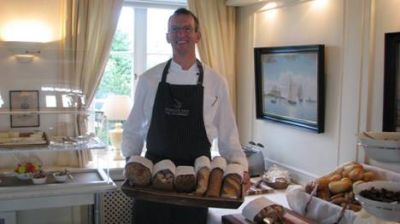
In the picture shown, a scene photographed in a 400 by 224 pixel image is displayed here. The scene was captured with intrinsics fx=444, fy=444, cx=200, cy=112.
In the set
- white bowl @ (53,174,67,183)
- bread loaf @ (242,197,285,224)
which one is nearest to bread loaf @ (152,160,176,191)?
bread loaf @ (242,197,285,224)

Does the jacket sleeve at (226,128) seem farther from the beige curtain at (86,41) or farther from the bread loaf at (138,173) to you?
the beige curtain at (86,41)

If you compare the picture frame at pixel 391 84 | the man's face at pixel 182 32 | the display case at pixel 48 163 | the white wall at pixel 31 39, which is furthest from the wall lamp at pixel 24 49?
the picture frame at pixel 391 84

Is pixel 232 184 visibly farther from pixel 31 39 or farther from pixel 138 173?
pixel 31 39

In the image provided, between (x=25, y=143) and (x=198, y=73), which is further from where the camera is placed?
(x=25, y=143)

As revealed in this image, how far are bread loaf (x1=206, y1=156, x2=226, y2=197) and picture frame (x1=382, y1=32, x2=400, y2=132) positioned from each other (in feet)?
3.18

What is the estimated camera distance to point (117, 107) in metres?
3.21

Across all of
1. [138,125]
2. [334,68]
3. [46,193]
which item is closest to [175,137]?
[138,125]

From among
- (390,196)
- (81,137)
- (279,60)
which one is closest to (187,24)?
(390,196)

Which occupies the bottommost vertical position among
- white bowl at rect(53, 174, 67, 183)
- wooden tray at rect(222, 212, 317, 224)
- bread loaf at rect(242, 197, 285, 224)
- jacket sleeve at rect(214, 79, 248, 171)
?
wooden tray at rect(222, 212, 317, 224)

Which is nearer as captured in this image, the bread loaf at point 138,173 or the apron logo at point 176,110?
the bread loaf at point 138,173

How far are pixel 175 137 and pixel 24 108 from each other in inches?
49.3

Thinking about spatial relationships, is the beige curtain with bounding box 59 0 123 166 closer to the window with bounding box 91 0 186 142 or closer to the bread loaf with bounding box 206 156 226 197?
the window with bounding box 91 0 186 142

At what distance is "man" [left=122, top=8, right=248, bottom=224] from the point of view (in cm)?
181

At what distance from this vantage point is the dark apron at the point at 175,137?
1813 mm
